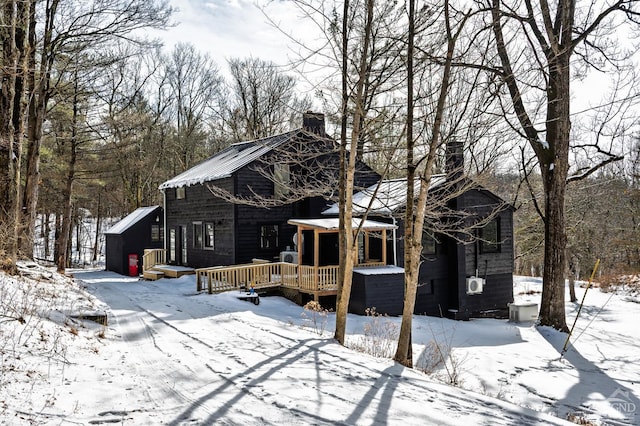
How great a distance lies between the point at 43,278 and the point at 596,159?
55.0ft

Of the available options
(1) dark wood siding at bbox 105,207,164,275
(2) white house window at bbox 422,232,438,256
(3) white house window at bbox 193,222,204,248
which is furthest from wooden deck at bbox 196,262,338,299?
(1) dark wood siding at bbox 105,207,164,275

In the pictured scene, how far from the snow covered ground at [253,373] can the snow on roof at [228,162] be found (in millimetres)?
7486

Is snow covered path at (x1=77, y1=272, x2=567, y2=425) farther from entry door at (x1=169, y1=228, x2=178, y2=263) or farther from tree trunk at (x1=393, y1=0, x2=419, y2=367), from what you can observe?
entry door at (x1=169, y1=228, x2=178, y2=263)

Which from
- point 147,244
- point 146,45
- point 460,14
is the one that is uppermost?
point 146,45

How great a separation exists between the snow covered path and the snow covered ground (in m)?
0.02

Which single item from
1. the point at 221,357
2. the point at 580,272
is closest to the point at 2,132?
the point at 221,357

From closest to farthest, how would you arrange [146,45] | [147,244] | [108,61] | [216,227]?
[146,45] → [108,61] → [216,227] → [147,244]

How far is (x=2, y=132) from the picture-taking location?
35.1ft

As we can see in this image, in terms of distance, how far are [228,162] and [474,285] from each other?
39.9 ft

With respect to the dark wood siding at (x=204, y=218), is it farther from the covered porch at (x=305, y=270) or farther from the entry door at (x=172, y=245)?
the covered porch at (x=305, y=270)

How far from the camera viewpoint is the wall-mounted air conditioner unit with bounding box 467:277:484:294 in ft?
60.6

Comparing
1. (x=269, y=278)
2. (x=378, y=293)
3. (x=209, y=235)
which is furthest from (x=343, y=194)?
(x=209, y=235)

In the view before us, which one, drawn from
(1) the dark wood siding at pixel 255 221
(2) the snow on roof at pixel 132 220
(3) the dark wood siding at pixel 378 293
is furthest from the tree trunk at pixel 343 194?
(2) the snow on roof at pixel 132 220

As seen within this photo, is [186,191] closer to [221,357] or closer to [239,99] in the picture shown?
[239,99]
